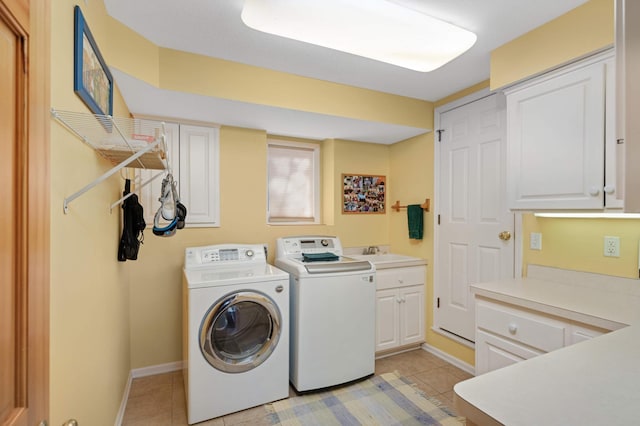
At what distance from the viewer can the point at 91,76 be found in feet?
4.30

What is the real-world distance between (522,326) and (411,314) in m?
1.38

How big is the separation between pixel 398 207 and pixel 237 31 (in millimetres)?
2291

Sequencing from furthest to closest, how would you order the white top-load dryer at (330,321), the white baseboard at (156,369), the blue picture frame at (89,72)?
the white baseboard at (156,369) → the white top-load dryer at (330,321) → the blue picture frame at (89,72)

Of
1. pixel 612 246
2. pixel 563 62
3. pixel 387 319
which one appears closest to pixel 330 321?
pixel 387 319

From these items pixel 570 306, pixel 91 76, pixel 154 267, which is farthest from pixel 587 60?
pixel 154 267

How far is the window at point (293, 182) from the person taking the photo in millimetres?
3139

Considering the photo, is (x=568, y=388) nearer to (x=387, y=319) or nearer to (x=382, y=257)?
(x=387, y=319)

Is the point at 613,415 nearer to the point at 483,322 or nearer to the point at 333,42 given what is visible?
the point at 483,322

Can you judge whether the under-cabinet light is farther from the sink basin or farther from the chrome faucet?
the chrome faucet

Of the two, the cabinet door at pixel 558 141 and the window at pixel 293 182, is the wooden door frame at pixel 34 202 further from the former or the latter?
the window at pixel 293 182

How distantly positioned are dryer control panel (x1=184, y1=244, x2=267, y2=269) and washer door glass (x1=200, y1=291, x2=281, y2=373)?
495mm

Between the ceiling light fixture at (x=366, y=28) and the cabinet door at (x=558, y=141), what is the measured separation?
22.0 inches

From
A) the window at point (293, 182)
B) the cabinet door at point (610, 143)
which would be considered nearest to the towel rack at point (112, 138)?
the window at point (293, 182)

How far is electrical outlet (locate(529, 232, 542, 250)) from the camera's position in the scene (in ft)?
6.96
